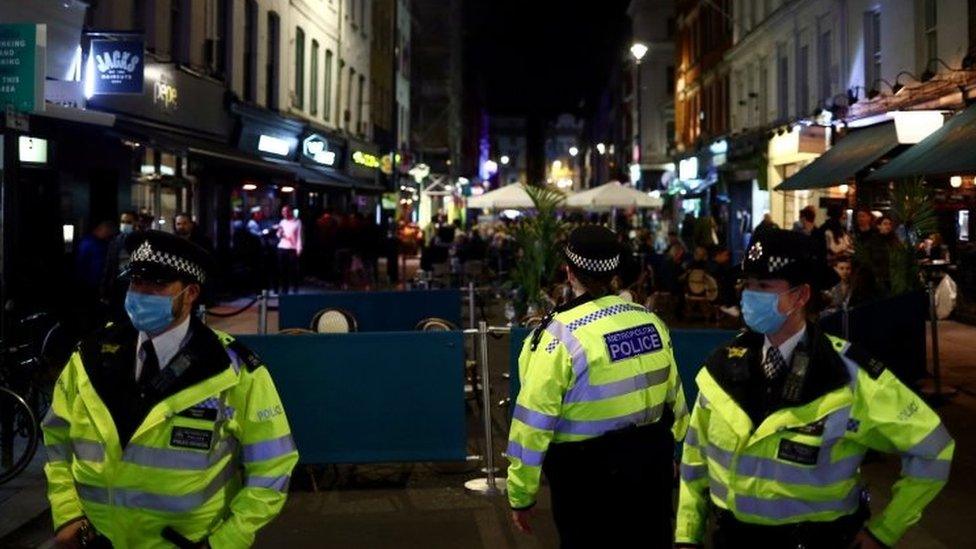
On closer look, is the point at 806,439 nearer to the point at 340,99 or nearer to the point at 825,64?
the point at 825,64

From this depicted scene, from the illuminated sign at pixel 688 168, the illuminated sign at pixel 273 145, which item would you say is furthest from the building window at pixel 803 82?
the illuminated sign at pixel 273 145

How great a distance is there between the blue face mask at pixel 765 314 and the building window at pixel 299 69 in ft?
90.7

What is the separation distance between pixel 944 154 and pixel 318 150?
20.5 meters

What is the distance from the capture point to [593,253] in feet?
14.3

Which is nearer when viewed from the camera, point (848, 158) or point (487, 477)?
point (487, 477)

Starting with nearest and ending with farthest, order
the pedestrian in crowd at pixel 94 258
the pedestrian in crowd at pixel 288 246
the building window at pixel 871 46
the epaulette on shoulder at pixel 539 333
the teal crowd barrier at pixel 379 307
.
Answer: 1. the epaulette on shoulder at pixel 539 333
2. the teal crowd barrier at pixel 379 307
3. the pedestrian in crowd at pixel 94 258
4. the building window at pixel 871 46
5. the pedestrian in crowd at pixel 288 246

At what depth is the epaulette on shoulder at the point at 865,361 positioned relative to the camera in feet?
11.0

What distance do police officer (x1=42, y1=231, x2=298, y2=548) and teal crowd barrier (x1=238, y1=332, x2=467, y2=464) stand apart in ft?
14.5

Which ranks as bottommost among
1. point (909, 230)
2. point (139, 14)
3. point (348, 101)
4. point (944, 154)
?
point (909, 230)

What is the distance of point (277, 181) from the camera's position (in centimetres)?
2244

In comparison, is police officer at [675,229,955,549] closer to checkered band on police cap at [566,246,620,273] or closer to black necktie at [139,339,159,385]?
checkered band on police cap at [566,246,620,273]

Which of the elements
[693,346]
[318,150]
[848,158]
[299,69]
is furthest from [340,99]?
[693,346]

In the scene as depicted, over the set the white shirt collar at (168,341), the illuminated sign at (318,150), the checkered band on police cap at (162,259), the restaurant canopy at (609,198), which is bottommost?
the white shirt collar at (168,341)

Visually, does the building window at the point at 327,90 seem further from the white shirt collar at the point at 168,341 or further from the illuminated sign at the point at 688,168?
the white shirt collar at the point at 168,341
